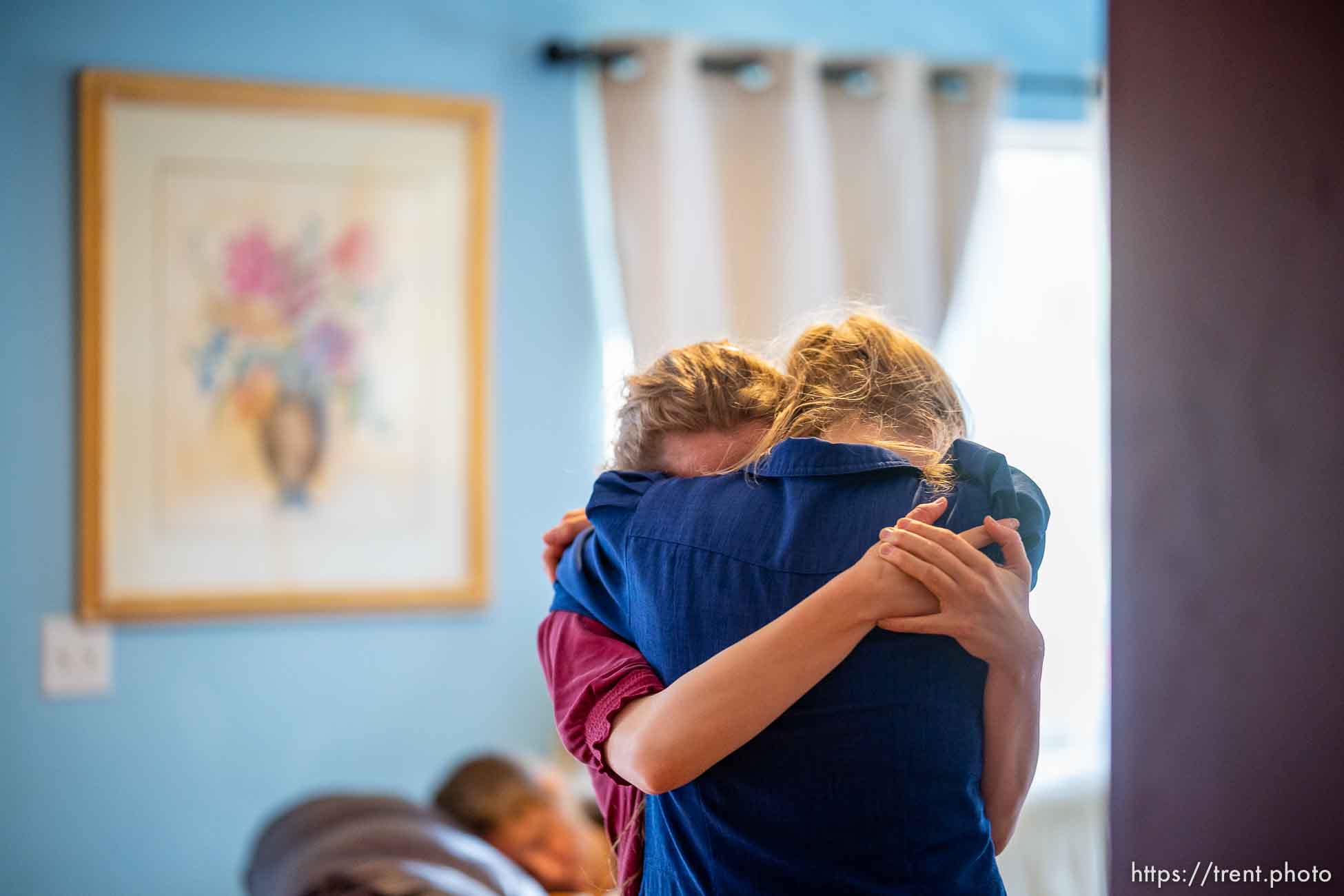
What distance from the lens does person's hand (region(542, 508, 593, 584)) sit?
3.25ft

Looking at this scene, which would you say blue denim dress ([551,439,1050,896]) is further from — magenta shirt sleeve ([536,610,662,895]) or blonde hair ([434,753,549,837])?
blonde hair ([434,753,549,837])

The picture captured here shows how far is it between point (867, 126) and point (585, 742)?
→ 2200mm

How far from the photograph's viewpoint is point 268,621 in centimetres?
250

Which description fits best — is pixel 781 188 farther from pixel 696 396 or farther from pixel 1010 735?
pixel 1010 735

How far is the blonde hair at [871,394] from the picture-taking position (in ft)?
2.83

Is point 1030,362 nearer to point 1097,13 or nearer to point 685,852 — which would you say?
point 1097,13

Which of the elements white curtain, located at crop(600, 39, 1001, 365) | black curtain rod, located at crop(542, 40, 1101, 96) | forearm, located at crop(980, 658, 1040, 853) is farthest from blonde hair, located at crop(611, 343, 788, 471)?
black curtain rod, located at crop(542, 40, 1101, 96)

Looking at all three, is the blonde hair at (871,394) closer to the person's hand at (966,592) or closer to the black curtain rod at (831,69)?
the person's hand at (966,592)

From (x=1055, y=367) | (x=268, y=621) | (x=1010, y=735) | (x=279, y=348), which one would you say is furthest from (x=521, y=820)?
(x=1055, y=367)

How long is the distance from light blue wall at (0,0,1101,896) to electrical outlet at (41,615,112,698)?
0.02 meters

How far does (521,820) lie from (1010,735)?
58.2 inches

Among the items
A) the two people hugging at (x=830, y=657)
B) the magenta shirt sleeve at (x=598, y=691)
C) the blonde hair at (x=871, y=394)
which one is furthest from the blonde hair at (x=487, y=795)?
the blonde hair at (x=871, y=394)

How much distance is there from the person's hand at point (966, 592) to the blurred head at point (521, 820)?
1447mm

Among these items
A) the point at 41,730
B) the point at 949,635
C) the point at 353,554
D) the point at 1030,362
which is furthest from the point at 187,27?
the point at 949,635
